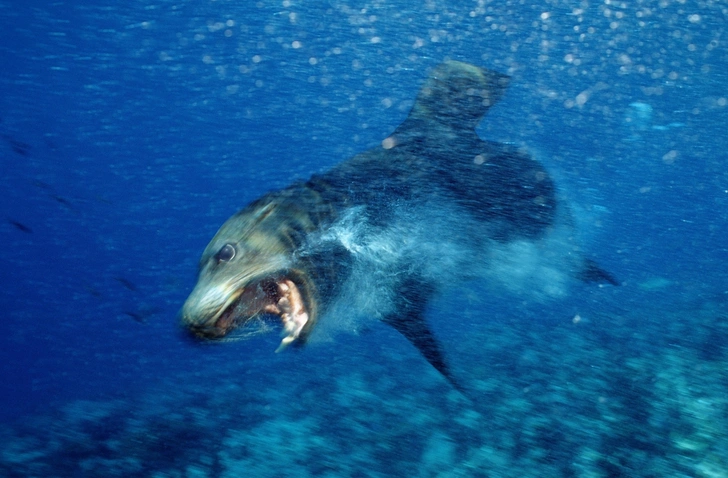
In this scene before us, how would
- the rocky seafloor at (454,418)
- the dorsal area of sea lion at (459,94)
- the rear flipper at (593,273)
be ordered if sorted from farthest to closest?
the rear flipper at (593,273), the rocky seafloor at (454,418), the dorsal area of sea lion at (459,94)

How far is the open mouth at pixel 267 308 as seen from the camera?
210cm

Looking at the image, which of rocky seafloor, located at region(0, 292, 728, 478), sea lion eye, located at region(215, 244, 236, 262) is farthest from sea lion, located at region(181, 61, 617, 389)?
rocky seafloor, located at region(0, 292, 728, 478)

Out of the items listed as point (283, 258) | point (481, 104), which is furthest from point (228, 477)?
point (481, 104)

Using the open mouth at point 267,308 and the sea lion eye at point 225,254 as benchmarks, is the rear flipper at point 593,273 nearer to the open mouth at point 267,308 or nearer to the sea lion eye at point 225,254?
the open mouth at point 267,308

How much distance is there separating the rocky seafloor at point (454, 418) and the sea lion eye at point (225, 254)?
140 inches

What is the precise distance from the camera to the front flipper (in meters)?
3.20

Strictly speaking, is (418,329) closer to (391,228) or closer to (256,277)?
(391,228)

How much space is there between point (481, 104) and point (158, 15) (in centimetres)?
2362

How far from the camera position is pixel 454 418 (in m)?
5.70

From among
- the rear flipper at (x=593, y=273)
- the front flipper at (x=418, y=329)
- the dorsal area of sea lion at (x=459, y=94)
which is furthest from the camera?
the rear flipper at (x=593, y=273)

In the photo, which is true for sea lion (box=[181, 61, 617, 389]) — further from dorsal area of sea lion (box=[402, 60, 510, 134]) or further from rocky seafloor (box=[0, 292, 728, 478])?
rocky seafloor (box=[0, 292, 728, 478])

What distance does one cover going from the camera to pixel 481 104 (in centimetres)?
389

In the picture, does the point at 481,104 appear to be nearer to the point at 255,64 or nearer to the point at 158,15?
the point at 158,15

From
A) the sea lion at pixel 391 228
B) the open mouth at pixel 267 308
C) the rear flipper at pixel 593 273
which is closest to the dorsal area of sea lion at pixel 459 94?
the sea lion at pixel 391 228
